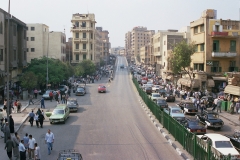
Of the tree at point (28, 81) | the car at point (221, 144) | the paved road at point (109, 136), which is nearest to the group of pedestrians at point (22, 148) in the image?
the paved road at point (109, 136)

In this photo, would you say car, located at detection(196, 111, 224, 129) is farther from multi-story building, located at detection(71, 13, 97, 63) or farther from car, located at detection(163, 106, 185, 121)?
multi-story building, located at detection(71, 13, 97, 63)

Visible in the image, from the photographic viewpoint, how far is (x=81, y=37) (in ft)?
320

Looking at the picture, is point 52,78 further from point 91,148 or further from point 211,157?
point 211,157

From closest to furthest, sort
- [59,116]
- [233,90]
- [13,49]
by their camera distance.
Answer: [59,116] < [233,90] < [13,49]

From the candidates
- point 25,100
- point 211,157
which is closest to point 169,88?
point 25,100

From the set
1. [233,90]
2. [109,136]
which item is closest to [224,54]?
[233,90]

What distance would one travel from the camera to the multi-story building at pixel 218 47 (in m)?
44.8

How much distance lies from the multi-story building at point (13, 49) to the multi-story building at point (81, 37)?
43.7m

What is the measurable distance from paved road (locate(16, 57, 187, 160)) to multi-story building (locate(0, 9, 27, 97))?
14.1 metres

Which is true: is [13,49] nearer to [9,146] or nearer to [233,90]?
[233,90]

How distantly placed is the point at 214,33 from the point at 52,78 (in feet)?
83.2

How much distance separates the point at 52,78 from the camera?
2021 inches

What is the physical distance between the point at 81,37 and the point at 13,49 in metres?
52.2

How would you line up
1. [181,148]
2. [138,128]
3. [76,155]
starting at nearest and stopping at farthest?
[76,155], [181,148], [138,128]
